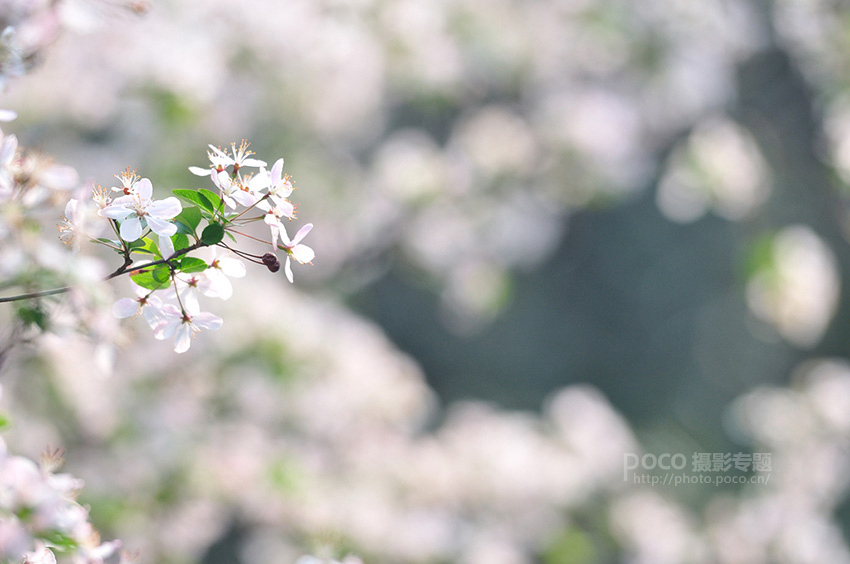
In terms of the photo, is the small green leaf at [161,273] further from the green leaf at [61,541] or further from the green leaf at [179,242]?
the green leaf at [61,541]

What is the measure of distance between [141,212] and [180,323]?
0.08m

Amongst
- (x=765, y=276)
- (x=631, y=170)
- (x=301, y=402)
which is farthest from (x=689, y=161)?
(x=301, y=402)

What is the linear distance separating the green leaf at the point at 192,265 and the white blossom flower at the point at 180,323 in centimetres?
3

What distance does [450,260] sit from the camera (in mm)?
1992

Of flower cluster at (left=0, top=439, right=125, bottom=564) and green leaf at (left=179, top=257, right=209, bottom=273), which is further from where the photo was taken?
green leaf at (left=179, top=257, right=209, bottom=273)

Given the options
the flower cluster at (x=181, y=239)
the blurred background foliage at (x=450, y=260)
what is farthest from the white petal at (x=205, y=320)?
the blurred background foliage at (x=450, y=260)

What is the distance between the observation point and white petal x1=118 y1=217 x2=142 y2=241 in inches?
17.6

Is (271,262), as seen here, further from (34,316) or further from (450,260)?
(450,260)

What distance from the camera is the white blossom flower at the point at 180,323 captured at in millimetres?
479

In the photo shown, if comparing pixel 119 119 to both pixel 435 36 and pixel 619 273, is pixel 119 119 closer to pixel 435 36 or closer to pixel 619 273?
pixel 435 36

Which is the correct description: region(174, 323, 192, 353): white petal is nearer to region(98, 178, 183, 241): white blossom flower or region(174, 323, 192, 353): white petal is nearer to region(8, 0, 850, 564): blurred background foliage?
region(98, 178, 183, 241): white blossom flower

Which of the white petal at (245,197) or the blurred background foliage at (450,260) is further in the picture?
the blurred background foliage at (450,260)

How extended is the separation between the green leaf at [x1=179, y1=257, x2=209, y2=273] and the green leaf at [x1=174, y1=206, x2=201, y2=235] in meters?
0.02

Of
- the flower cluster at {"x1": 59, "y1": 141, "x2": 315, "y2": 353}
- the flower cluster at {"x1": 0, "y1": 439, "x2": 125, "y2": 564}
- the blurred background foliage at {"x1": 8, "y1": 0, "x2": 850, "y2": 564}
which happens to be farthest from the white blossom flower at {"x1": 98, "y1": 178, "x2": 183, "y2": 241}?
the blurred background foliage at {"x1": 8, "y1": 0, "x2": 850, "y2": 564}
